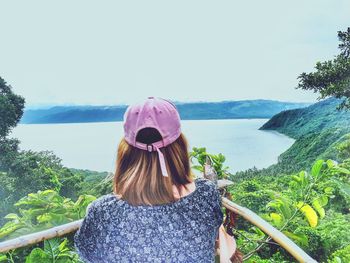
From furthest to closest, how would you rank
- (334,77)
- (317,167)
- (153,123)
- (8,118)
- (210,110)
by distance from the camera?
(8,118) < (210,110) < (334,77) < (317,167) < (153,123)

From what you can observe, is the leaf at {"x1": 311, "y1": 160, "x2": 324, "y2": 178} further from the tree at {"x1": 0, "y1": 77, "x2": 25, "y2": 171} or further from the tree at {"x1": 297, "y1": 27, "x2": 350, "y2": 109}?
the tree at {"x1": 0, "y1": 77, "x2": 25, "y2": 171}

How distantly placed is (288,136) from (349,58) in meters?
4.46

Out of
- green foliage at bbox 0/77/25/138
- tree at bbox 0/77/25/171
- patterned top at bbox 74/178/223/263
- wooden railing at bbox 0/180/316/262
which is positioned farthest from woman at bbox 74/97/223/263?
green foliage at bbox 0/77/25/138

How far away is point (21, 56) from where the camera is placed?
11797 millimetres

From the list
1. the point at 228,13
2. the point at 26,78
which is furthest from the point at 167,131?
the point at 26,78

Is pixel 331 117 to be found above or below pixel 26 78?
below

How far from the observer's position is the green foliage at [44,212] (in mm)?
1077

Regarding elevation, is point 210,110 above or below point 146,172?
below

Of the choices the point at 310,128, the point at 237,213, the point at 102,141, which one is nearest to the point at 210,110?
the point at 102,141

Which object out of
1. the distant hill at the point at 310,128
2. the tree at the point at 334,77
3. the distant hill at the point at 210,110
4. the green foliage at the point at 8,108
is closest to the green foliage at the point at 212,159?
the tree at the point at 334,77

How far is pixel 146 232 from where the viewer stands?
0.75m

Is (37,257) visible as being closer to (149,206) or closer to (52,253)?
(52,253)

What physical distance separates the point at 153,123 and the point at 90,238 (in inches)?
9.5

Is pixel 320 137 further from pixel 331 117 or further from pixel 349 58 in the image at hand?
pixel 349 58
